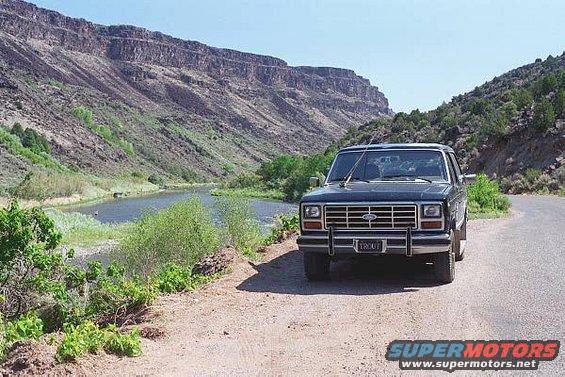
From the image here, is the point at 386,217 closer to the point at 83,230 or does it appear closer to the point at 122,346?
the point at 122,346

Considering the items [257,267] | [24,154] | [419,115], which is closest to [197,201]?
[257,267]

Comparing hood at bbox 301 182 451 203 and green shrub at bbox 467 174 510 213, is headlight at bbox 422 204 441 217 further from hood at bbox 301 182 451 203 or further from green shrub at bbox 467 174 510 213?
green shrub at bbox 467 174 510 213

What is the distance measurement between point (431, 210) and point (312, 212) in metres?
1.72

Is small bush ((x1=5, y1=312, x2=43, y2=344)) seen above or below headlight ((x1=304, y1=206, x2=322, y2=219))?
below

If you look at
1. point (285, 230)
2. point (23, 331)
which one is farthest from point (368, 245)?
point (285, 230)

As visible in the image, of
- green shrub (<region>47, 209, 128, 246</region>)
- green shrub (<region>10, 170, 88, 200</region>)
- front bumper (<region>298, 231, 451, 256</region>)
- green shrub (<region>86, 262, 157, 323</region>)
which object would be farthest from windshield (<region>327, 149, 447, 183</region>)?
green shrub (<region>10, 170, 88, 200</region>)

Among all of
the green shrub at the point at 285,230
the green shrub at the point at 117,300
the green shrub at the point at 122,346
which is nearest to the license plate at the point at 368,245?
the green shrub at the point at 117,300

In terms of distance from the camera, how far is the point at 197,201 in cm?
2330

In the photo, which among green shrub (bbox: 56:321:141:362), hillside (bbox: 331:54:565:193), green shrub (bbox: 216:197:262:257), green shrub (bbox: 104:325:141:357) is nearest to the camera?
green shrub (bbox: 56:321:141:362)

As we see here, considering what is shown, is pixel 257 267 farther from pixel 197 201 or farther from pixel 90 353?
pixel 197 201

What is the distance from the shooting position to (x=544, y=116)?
156 feet

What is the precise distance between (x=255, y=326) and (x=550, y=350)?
312cm

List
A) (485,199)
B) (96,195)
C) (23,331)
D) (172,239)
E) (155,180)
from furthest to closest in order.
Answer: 1. (155,180)
2. (96,195)
3. (485,199)
4. (172,239)
5. (23,331)

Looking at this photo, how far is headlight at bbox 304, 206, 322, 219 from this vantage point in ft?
29.4
